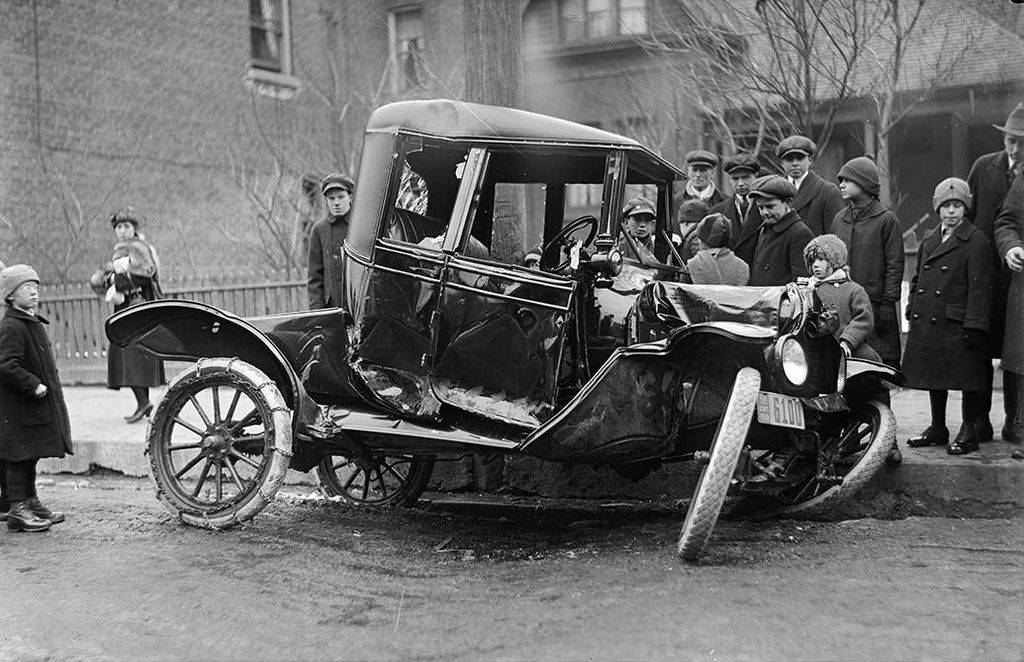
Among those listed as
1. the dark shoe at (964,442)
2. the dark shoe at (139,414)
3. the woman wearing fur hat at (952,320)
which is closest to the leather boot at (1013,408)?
the woman wearing fur hat at (952,320)

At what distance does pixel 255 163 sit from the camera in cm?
1702

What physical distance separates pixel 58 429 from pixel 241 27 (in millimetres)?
11996

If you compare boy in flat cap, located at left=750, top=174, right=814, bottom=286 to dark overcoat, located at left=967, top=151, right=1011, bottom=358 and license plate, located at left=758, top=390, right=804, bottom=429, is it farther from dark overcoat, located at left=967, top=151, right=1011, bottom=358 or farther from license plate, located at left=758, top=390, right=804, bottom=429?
license plate, located at left=758, top=390, right=804, bottom=429

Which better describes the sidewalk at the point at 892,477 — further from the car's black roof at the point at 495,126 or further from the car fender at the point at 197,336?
the car's black roof at the point at 495,126

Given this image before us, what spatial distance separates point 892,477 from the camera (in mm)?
5707

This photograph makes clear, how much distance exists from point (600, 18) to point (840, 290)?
8619 mm

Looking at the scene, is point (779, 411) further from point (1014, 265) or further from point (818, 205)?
point (818, 205)

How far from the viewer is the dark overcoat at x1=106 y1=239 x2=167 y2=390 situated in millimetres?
8656

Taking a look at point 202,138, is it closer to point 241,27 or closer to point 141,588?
point 241,27

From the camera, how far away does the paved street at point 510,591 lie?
3.58 meters

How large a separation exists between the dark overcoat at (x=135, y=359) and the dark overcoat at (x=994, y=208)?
→ 628 cm

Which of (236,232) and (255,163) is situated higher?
(255,163)

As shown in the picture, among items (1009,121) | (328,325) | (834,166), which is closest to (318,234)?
(328,325)

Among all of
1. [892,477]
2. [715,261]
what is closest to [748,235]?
[715,261]
